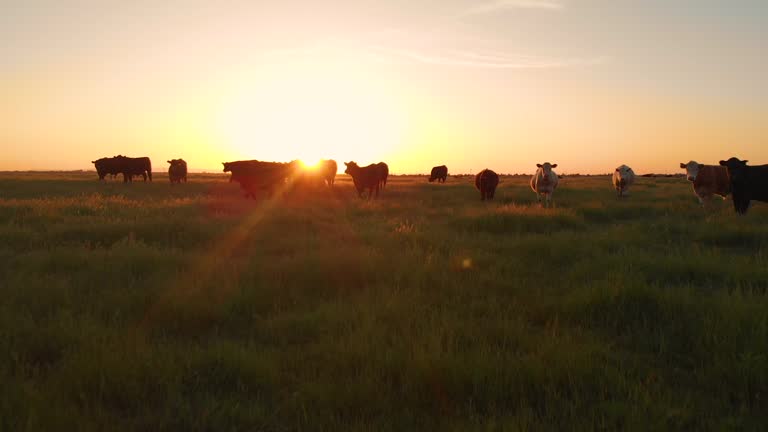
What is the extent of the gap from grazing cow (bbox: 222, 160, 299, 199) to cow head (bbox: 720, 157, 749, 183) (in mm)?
18449

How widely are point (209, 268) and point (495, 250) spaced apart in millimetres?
4997

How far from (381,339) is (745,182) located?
46.8 ft

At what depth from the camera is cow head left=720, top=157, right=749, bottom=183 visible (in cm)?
1330

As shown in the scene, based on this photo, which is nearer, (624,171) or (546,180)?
(546,180)

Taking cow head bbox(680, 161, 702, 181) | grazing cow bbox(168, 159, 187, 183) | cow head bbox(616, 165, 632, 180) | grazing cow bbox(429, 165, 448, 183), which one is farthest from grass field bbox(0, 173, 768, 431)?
grazing cow bbox(429, 165, 448, 183)

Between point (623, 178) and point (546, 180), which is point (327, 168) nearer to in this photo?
point (546, 180)

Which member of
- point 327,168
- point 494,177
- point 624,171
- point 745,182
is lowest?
point 745,182

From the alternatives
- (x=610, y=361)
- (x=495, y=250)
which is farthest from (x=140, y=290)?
(x=495, y=250)

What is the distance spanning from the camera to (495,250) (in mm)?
8461

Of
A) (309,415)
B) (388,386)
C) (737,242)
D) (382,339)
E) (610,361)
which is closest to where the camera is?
(309,415)

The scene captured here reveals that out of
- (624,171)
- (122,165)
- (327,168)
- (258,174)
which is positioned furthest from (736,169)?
(122,165)

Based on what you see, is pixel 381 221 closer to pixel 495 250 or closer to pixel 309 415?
pixel 495 250

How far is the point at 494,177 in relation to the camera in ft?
69.3

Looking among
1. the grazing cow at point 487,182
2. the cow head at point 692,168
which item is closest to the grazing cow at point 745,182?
the cow head at point 692,168
